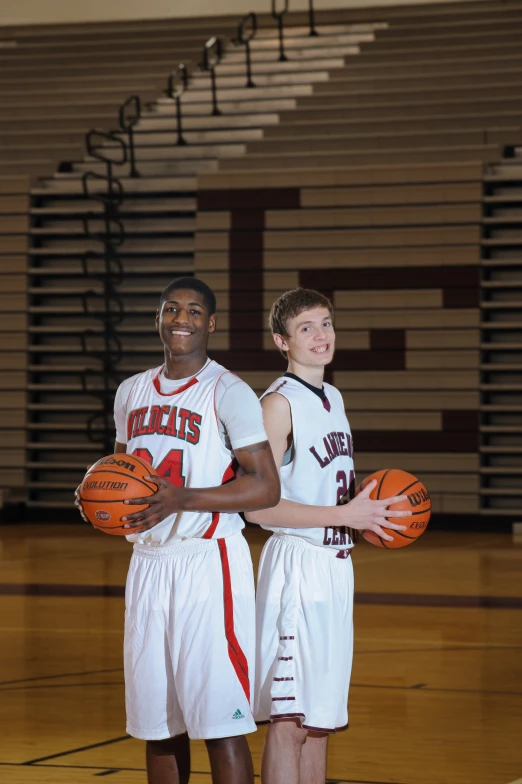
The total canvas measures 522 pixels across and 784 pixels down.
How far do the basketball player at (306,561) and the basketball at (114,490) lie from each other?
39 centimetres

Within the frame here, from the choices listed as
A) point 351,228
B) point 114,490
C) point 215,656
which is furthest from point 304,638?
point 351,228

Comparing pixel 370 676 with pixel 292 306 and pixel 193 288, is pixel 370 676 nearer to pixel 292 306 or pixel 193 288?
pixel 292 306

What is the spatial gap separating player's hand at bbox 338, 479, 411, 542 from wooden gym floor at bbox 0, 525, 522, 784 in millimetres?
1011

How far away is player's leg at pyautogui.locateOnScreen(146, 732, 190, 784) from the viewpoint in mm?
3059

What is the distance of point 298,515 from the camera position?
3.16m

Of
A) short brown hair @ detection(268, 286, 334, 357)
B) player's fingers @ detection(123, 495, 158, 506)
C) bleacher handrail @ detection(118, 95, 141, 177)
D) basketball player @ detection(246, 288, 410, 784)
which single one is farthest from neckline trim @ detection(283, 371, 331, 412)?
bleacher handrail @ detection(118, 95, 141, 177)

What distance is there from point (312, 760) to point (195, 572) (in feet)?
2.08

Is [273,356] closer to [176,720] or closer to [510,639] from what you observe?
[510,639]

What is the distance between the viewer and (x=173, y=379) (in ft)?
10.2

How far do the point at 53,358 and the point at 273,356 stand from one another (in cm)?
254

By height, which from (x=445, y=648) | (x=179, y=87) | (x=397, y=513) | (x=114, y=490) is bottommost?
(x=445, y=648)

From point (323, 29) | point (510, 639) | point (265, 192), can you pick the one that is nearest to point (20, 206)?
point (265, 192)

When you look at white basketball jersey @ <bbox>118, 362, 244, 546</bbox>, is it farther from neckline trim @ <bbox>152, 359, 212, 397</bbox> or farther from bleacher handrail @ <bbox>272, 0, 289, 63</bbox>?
bleacher handrail @ <bbox>272, 0, 289, 63</bbox>

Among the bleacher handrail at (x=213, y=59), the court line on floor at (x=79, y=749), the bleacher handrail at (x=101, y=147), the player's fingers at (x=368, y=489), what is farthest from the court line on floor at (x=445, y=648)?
the bleacher handrail at (x=213, y=59)
